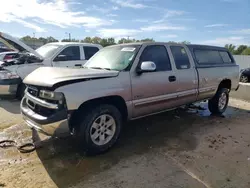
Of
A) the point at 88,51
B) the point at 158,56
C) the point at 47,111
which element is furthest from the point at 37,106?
the point at 88,51

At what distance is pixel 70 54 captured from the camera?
28.3 ft

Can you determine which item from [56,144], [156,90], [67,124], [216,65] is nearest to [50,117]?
[67,124]

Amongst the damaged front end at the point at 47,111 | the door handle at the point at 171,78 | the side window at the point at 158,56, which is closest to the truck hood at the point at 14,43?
the damaged front end at the point at 47,111

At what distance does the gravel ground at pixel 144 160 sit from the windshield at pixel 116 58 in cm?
146

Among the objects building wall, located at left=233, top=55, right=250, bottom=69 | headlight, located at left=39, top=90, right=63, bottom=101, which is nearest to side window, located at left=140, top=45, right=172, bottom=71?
headlight, located at left=39, top=90, right=63, bottom=101

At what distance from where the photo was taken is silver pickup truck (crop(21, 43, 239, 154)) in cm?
341

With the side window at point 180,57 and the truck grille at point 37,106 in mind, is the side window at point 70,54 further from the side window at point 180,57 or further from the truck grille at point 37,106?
the side window at point 180,57

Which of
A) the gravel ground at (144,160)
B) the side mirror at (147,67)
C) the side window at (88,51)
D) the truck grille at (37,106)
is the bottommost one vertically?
the gravel ground at (144,160)

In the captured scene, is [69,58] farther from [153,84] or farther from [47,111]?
[47,111]

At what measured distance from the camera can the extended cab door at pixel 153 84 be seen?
14.0 feet

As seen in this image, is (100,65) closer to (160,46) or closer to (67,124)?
(160,46)

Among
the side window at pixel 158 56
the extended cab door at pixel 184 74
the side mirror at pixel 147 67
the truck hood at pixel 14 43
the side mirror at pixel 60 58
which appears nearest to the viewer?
the side mirror at pixel 147 67

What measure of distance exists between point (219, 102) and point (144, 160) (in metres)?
3.86

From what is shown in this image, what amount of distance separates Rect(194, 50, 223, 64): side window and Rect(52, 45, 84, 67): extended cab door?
455cm
